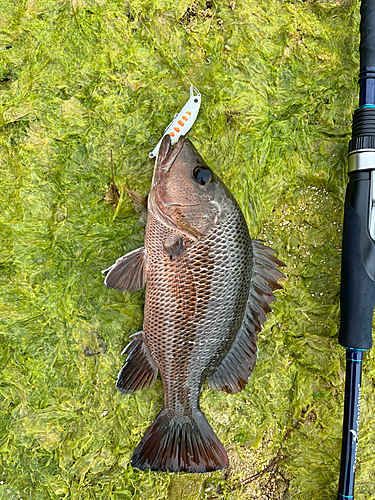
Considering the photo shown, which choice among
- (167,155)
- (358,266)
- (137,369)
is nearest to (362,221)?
(358,266)

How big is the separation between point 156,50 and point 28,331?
2021 mm

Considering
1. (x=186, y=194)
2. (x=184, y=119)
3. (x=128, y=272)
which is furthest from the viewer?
(x=184, y=119)

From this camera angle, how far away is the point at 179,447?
210cm

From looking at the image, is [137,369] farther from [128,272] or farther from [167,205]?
[167,205]

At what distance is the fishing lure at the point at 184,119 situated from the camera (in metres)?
2.24

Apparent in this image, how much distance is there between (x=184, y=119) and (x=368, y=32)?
122 cm

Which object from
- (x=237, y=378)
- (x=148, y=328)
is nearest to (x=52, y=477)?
(x=148, y=328)

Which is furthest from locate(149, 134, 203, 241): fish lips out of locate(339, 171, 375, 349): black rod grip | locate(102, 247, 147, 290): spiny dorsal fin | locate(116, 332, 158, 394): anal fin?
locate(339, 171, 375, 349): black rod grip

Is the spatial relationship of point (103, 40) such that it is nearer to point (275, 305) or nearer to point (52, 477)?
point (275, 305)

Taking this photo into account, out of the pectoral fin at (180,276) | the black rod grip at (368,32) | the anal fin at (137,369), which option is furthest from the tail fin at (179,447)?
the black rod grip at (368,32)

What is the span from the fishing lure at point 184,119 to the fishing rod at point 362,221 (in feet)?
3.23

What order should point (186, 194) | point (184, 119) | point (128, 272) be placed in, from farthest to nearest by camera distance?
point (184, 119), point (128, 272), point (186, 194)

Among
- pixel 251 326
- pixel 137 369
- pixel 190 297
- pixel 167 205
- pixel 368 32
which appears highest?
pixel 368 32

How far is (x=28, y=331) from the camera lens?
2.26m
